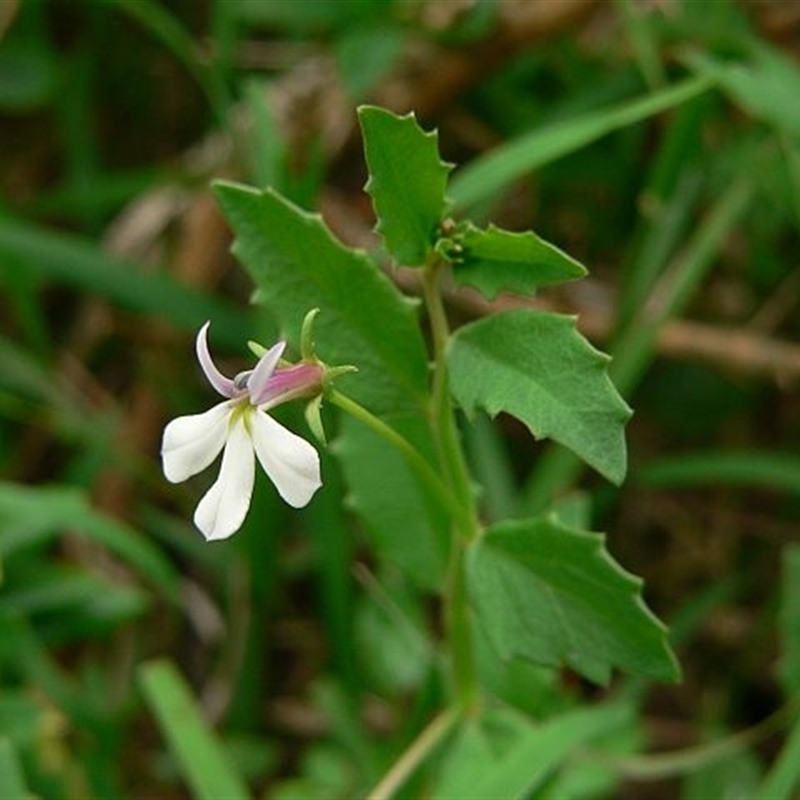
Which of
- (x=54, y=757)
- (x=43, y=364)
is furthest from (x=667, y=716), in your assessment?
(x=43, y=364)

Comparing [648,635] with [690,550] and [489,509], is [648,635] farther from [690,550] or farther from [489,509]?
[690,550]

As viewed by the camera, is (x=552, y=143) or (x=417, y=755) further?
(x=552, y=143)

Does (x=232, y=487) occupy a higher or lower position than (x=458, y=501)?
higher

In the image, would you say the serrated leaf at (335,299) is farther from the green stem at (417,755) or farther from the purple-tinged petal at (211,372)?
the green stem at (417,755)

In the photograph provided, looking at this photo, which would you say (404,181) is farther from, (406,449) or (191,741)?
(191,741)

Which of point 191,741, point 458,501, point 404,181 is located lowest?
point 191,741

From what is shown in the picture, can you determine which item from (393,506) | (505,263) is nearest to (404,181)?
(505,263)

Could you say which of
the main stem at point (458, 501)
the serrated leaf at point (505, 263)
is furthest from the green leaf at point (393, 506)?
the serrated leaf at point (505, 263)
